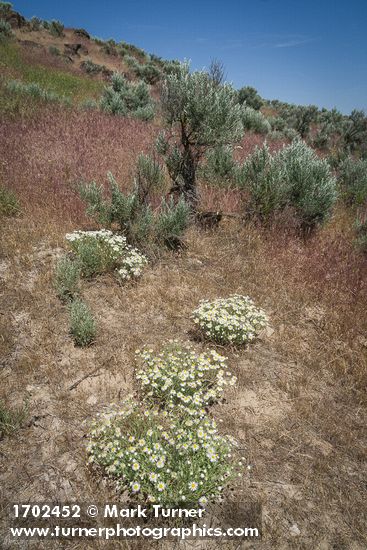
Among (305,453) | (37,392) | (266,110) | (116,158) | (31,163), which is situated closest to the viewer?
(305,453)

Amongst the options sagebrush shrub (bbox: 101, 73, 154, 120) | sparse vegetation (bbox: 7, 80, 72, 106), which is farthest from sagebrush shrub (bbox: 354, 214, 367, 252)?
sparse vegetation (bbox: 7, 80, 72, 106)

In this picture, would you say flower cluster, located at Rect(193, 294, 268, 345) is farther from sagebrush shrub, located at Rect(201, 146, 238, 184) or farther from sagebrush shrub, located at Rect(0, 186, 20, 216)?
sagebrush shrub, located at Rect(201, 146, 238, 184)

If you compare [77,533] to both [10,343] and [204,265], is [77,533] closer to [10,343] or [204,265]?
[10,343]

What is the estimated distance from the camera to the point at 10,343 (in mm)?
3879

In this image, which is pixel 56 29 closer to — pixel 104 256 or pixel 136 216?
pixel 136 216

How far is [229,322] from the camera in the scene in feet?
13.0

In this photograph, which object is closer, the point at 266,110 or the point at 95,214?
the point at 95,214

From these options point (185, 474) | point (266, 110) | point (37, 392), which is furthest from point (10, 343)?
point (266, 110)

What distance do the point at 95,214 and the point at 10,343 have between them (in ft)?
9.28

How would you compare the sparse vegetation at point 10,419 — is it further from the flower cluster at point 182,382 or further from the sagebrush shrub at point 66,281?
the sagebrush shrub at point 66,281

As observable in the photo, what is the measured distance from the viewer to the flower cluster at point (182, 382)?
10.5ft

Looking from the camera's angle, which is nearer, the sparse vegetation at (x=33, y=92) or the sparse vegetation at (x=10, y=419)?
the sparse vegetation at (x=10, y=419)

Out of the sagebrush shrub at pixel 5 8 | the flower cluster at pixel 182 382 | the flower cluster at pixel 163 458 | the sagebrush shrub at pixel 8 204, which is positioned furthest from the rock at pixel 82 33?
the flower cluster at pixel 163 458

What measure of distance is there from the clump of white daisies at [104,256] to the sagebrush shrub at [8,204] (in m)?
1.67
